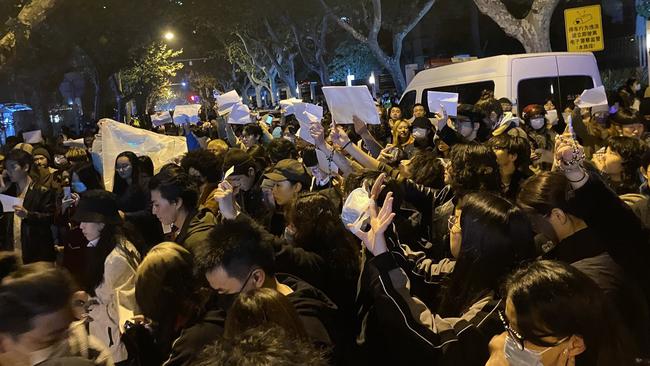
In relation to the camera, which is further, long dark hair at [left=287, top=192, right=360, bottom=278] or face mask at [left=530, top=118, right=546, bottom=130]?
face mask at [left=530, top=118, right=546, bottom=130]

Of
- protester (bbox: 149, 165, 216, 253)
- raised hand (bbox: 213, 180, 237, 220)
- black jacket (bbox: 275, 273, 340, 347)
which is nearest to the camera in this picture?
black jacket (bbox: 275, 273, 340, 347)

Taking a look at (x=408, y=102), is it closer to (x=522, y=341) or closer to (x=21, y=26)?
(x=21, y=26)

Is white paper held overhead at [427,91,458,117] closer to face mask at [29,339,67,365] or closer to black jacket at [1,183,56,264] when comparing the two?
black jacket at [1,183,56,264]

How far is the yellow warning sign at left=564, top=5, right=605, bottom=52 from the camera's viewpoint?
42.5 feet

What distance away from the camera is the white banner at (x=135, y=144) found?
7101 mm

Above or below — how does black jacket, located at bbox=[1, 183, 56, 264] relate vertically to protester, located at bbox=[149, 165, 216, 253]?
below

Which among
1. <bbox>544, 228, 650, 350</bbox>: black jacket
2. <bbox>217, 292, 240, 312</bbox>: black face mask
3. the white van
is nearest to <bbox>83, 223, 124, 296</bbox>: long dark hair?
<bbox>217, 292, 240, 312</bbox>: black face mask

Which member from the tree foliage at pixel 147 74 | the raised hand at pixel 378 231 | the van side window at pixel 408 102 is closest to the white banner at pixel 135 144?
the raised hand at pixel 378 231

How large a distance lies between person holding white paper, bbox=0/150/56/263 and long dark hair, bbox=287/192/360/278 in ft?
11.8

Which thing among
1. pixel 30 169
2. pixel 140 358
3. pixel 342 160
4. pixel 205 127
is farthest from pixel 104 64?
pixel 140 358

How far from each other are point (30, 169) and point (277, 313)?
18.2ft

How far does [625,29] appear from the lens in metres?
24.3

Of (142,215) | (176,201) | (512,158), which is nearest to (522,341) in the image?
(512,158)

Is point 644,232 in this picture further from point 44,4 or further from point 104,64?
point 104,64
